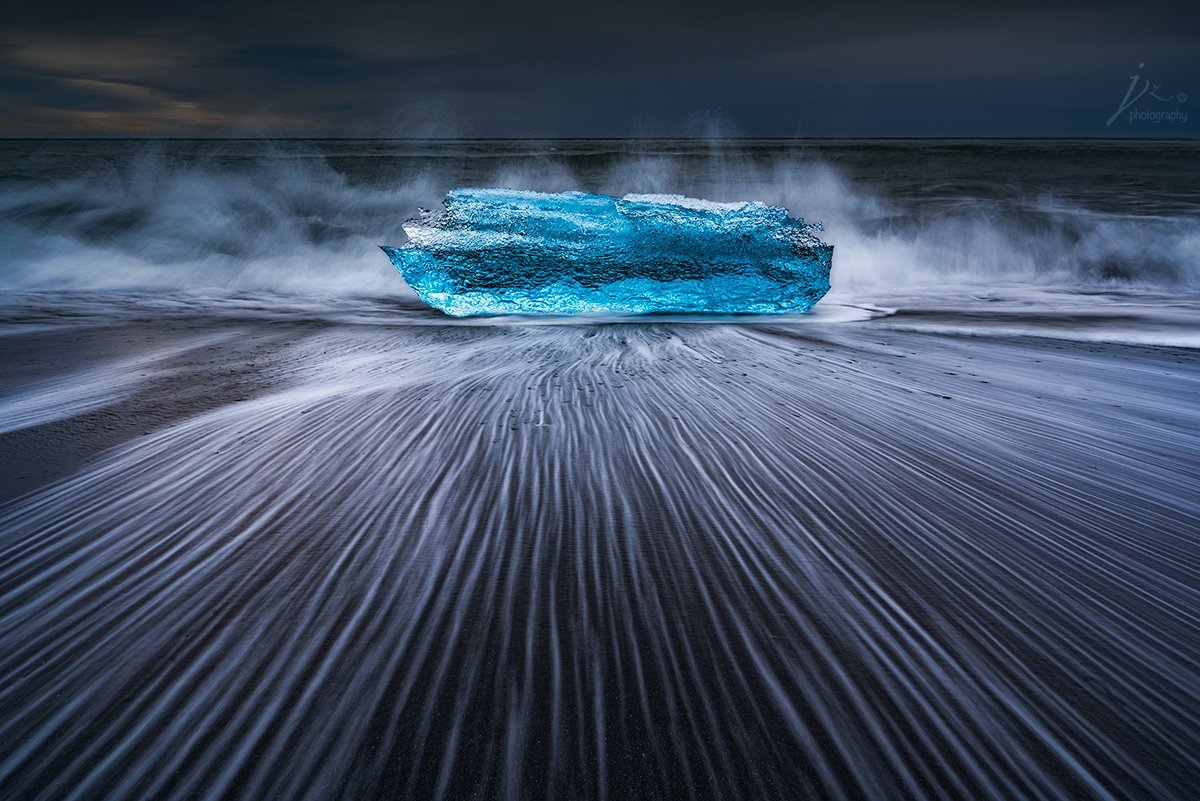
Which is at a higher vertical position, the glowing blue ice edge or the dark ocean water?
the glowing blue ice edge

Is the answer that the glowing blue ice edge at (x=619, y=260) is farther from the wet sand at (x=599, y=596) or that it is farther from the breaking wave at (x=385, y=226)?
the wet sand at (x=599, y=596)

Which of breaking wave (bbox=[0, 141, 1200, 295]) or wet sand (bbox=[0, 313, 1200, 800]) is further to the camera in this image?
breaking wave (bbox=[0, 141, 1200, 295])

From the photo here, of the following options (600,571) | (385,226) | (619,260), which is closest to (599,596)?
(600,571)

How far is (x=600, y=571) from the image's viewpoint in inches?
52.1

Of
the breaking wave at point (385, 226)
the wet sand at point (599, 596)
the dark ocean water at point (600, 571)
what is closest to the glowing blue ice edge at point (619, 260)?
the dark ocean water at point (600, 571)

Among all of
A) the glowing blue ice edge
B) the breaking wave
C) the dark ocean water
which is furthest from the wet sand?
the breaking wave

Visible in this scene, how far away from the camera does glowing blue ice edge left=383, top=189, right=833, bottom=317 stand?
4375 millimetres

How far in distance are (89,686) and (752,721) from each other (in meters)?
1.03

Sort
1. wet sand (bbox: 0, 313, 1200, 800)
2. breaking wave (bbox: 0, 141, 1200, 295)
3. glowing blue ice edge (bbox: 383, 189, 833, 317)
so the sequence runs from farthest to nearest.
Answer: breaking wave (bbox: 0, 141, 1200, 295)
glowing blue ice edge (bbox: 383, 189, 833, 317)
wet sand (bbox: 0, 313, 1200, 800)

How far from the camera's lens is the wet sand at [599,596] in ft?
2.89

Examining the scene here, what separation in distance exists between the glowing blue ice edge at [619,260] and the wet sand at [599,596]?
2.06 m

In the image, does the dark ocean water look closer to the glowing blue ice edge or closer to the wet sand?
the wet sand

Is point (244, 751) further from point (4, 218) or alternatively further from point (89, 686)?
point (4, 218)

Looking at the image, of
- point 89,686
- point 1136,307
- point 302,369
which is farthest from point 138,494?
point 1136,307
